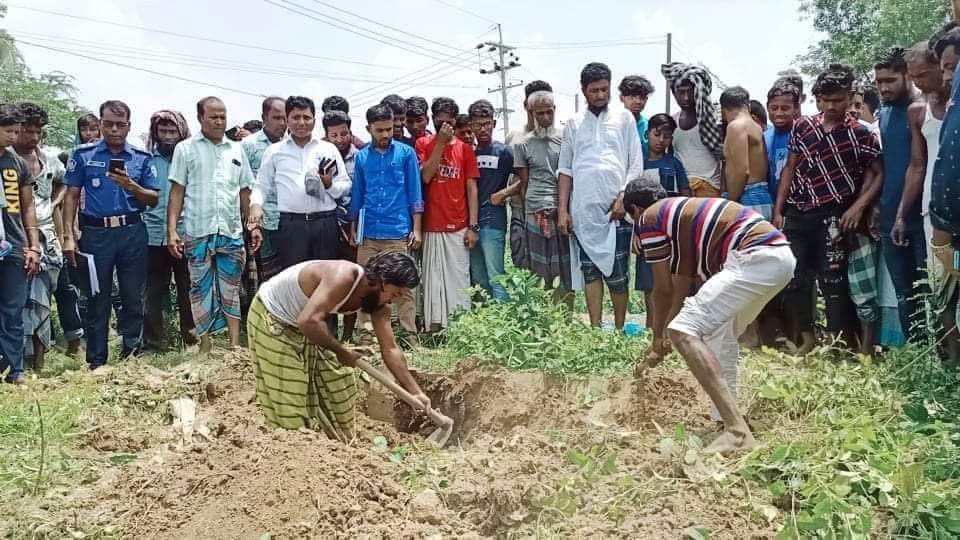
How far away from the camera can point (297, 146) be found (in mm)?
6109

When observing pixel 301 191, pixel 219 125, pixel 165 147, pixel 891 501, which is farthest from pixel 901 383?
pixel 165 147

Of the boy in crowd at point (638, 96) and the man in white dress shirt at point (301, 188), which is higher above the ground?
the boy in crowd at point (638, 96)

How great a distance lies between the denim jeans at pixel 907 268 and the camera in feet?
15.8

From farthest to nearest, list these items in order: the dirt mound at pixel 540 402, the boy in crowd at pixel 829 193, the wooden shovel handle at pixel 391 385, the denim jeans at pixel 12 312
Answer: the denim jeans at pixel 12 312
the boy in crowd at pixel 829 193
the wooden shovel handle at pixel 391 385
the dirt mound at pixel 540 402

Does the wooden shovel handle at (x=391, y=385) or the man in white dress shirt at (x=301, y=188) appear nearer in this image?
the wooden shovel handle at (x=391, y=385)

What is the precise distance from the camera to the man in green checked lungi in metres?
4.12

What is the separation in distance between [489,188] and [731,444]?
3730mm

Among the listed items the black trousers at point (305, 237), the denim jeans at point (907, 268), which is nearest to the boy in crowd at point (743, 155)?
the denim jeans at point (907, 268)

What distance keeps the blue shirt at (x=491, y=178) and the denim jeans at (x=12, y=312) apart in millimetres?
3543

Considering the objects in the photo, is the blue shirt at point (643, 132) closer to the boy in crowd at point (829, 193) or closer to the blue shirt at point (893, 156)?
the boy in crowd at point (829, 193)

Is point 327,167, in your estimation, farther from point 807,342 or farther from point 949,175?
point 949,175

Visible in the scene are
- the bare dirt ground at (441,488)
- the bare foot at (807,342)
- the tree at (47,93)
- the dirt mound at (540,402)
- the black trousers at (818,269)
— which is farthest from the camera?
the tree at (47,93)

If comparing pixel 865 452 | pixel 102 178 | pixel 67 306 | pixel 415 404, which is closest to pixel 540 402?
pixel 415 404

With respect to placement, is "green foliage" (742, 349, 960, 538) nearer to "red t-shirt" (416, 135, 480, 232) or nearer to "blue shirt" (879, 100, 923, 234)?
"blue shirt" (879, 100, 923, 234)
